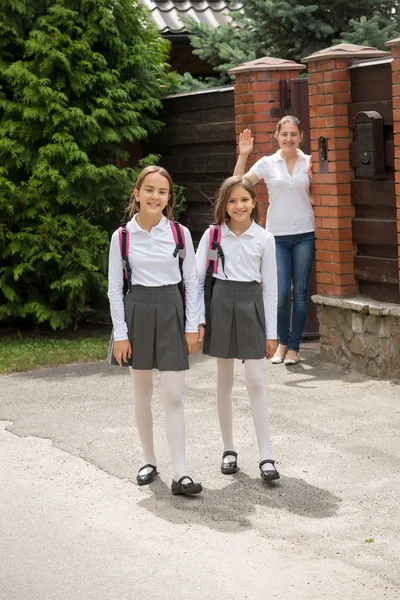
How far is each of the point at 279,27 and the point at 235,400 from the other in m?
4.81

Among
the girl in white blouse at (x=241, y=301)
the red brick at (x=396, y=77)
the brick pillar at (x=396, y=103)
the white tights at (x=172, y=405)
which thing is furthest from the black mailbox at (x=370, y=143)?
the white tights at (x=172, y=405)

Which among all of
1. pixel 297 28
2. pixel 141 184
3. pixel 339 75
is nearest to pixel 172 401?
pixel 141 184

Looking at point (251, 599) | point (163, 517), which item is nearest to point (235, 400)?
point (163, 517)

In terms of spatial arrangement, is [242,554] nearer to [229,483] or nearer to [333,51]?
[229,483]

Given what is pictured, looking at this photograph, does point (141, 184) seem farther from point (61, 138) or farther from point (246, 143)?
point (61, 138)

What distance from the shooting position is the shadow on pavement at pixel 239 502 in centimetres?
585

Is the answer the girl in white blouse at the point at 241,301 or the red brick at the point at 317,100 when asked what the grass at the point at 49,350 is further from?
the girl in white blouse at the point at 241,301

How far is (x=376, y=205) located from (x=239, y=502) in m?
3.46

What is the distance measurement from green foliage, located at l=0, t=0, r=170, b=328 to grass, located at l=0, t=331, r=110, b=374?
0.20m

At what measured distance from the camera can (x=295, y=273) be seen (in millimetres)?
9375

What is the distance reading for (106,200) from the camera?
36.0 feet

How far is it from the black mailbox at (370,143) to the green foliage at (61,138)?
8.80ft

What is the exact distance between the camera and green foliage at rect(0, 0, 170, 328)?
34.7 feet

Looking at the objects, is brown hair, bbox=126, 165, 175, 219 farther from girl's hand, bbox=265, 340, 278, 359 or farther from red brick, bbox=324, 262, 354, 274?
red brick, bbox=324, 262, 354, 274
